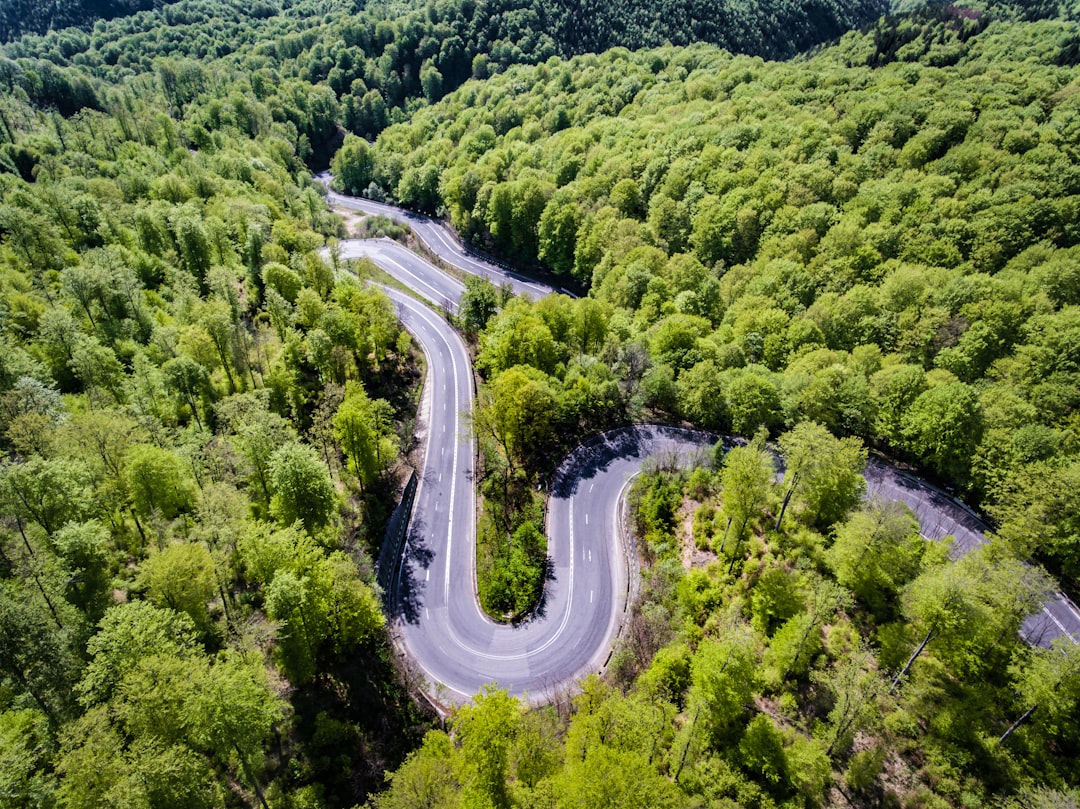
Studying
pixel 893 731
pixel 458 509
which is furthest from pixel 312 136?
pixel 893 731

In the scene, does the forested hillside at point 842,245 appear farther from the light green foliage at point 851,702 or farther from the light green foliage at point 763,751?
the light green foliage at point 763,751

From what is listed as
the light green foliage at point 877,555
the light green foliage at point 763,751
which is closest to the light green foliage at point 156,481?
the light green foliage at point 763,751

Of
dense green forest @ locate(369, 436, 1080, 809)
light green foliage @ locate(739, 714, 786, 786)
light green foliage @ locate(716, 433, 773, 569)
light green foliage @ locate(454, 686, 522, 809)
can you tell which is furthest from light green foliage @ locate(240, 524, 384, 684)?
light green foliage @ locate(716, 433, 773, 569)

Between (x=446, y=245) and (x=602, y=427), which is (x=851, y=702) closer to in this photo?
(x=602, y=427)

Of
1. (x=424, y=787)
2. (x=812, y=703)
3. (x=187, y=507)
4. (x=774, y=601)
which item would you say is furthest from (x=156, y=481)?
(x=812, y=703)

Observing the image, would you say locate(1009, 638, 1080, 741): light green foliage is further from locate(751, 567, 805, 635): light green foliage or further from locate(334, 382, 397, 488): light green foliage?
locate(334, 382, 397, 488): light green foliage

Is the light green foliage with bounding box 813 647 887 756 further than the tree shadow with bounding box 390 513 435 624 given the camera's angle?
No

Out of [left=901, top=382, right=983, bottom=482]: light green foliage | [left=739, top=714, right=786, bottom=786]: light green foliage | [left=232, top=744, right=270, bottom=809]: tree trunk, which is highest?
[left=901, top=382, right=983, bottom=482]: light green foliage
